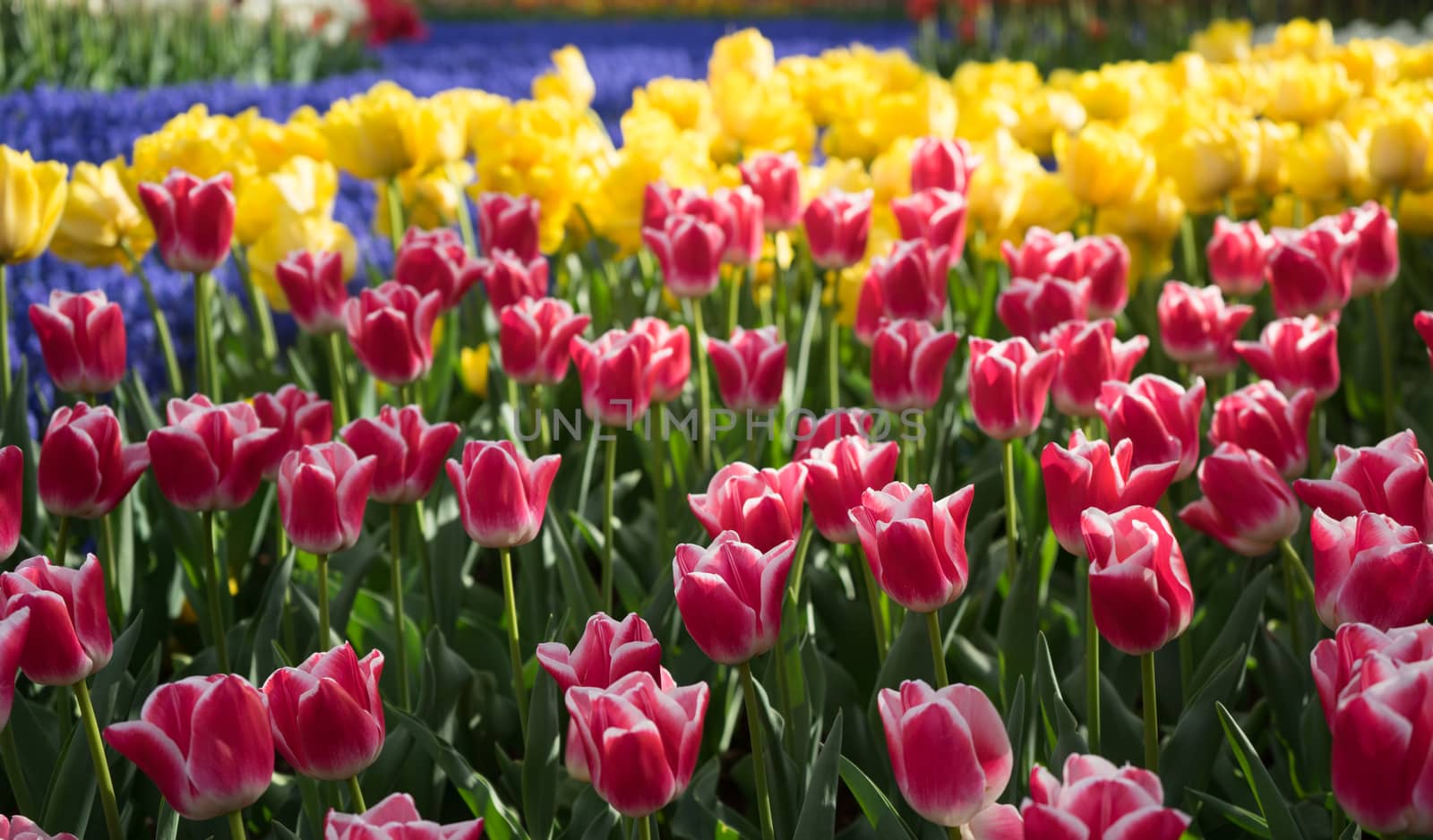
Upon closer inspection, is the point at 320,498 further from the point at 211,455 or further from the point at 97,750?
the point at 97,750

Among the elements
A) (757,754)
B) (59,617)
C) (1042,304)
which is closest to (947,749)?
(757,754)

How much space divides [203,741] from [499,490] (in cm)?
40

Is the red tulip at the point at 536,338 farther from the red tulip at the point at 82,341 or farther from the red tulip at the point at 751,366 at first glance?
the red tulip at the point at 82,341

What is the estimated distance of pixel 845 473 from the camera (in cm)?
133

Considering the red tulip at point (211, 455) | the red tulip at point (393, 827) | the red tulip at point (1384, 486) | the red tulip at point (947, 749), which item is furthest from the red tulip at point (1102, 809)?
the red tulip at point (211, 455)

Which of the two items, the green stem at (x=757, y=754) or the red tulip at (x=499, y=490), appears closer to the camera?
the green stem at (x=757, y=754)

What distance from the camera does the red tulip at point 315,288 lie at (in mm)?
1962

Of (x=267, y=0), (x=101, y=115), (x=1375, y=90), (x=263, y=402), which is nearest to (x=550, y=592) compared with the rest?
(x=263, y=402)

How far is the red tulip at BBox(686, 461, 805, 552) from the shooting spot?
1224 mm

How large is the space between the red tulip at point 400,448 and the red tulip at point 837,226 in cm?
85

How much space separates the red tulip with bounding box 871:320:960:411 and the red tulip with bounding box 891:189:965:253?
408 mm

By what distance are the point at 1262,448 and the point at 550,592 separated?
860 mm

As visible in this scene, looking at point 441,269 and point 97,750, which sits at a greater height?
point 441,269

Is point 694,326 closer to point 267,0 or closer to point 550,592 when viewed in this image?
point 550,592
